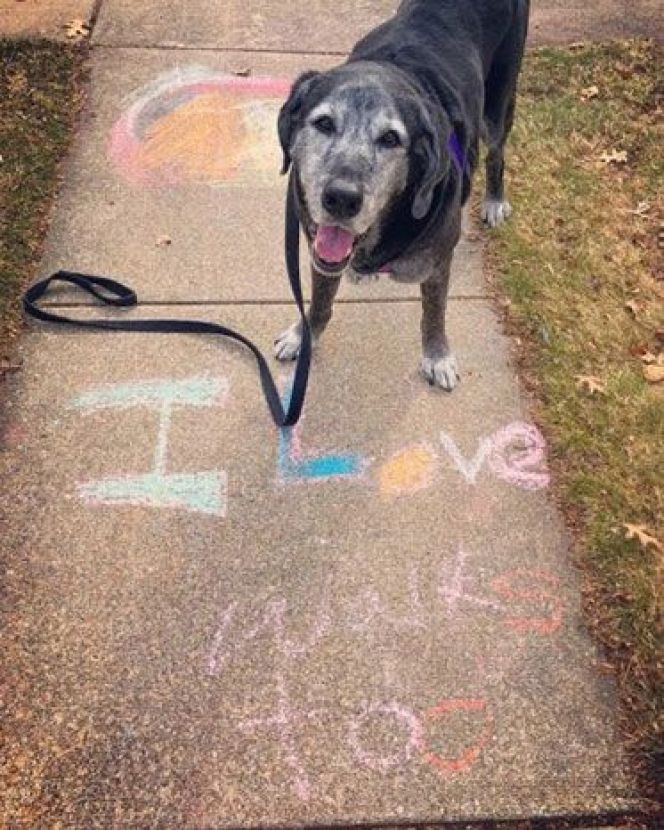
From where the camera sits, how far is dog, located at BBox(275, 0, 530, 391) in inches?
115

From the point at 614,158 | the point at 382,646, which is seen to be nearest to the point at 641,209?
the point at 614,158

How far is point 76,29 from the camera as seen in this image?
6168 mm

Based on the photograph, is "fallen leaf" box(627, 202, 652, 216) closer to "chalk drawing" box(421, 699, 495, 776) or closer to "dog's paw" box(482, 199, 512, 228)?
"dog's paw" box(482, 199, 512, 228)

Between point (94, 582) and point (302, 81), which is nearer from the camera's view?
point (94, 582)

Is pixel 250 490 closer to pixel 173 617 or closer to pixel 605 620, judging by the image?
pixel 173 617

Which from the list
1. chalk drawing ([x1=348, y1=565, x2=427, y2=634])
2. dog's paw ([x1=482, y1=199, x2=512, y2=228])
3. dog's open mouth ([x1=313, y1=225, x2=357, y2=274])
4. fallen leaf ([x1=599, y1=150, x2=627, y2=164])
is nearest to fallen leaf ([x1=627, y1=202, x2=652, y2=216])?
fallen leaf ([x1=599, y1=150, x2=627, y2=164])

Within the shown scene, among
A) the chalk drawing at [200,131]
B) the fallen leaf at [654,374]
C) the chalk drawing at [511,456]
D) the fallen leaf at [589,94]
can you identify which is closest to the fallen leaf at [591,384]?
the fallen leaf at [654,374]

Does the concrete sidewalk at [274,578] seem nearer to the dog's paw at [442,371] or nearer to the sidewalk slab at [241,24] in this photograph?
the dog's paw at [442,371]

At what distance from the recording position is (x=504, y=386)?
150 inches

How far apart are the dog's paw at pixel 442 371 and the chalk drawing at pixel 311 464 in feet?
1.96

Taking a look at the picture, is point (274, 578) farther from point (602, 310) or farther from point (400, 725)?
point (602, 310)

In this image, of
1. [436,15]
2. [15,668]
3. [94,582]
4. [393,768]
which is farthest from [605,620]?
[436,15]

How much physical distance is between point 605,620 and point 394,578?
0.80 m

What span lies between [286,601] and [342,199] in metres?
1.50
